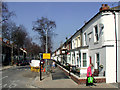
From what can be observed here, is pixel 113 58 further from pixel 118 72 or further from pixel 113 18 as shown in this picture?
pixel 113 18

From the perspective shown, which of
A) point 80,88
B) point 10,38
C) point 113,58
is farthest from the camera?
point 10,38

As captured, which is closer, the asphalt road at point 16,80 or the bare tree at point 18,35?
the asphalt road at point 16,80

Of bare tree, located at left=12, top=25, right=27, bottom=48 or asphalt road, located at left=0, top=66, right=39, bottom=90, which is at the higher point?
bare tree, located at left=12, top=25, right=27, bottom=48

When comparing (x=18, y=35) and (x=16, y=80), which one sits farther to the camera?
(x=18, y=35)

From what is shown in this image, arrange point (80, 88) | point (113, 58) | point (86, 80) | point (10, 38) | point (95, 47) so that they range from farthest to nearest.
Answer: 1. point (10, 38)
2. point (95, 47)
3. point (113, 58)
4. point (86, 80)
5. point (80, 88)

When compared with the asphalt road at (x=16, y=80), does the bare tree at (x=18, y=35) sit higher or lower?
higher

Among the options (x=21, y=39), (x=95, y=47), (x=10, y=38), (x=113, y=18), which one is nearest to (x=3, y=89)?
(x=95, y=47)

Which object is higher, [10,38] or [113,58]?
[10,38]

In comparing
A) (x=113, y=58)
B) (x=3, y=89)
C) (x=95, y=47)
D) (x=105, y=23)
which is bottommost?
(x=3, y=89)

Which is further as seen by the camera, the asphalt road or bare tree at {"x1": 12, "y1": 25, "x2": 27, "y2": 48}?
bare tree at {"x1": 12, "y1": 25, "x2": 27, "y2": 48}

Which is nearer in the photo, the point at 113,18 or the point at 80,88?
the point at 80,88

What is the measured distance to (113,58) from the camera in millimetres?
12000

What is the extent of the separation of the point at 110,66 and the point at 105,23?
3438mm

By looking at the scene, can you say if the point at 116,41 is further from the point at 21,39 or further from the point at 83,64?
the point at 21,39
